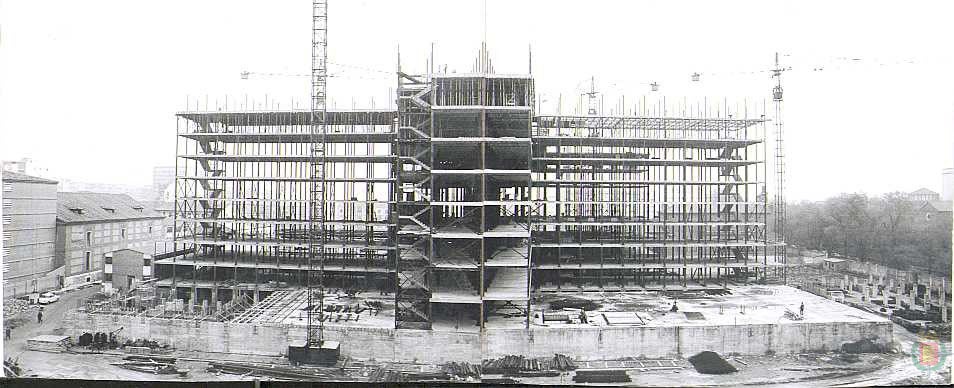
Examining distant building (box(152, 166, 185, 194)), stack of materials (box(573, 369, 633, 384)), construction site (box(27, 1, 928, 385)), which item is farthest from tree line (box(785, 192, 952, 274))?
distant building (box(152, 166, 185, 194))

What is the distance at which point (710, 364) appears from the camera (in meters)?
14.8

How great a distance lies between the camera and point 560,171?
21250 millimetres

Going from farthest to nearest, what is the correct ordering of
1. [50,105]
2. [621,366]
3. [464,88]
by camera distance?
[50,105] → [464,88] → [621,366]

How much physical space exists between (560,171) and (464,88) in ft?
22.8

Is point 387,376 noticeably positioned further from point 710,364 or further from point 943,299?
point 943,299

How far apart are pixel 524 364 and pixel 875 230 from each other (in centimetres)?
1733

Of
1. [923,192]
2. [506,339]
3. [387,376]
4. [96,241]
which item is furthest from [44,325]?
[923,192]

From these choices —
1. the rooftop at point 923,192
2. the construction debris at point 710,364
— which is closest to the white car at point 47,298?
the construction debris at point 710,364

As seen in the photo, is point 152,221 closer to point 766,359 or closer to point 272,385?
point 272,385

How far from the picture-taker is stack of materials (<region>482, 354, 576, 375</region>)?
14.6 meters

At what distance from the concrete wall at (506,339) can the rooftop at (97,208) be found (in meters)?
4.82

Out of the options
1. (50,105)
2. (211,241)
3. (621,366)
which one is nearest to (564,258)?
(621,366)

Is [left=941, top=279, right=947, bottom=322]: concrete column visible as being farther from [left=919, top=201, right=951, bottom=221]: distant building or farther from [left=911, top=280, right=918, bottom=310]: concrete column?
[left=919, top=201, right=951, bottom=221]: distant building

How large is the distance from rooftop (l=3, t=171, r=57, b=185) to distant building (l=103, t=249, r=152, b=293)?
3.69 m
